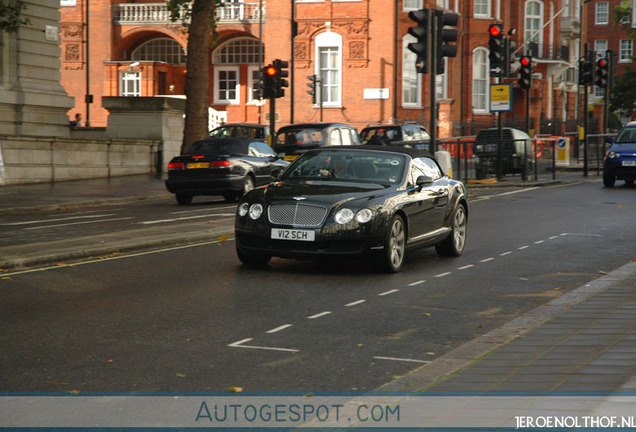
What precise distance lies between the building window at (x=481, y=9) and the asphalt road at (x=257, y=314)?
146 ft

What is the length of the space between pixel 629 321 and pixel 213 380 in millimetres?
3344

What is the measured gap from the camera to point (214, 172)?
2206cm

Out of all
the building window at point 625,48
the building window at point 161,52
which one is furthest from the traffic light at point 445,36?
the building window at point 625,48

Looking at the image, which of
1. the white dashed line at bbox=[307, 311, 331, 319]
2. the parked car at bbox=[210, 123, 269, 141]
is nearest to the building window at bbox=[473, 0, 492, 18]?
the parked car at bbox=[210, 123, 269, 141]

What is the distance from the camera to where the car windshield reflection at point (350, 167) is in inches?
454

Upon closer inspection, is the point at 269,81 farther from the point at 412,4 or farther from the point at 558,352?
the point at 558,352

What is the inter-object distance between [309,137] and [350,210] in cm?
1635

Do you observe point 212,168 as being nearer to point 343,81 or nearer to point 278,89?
point 278,89

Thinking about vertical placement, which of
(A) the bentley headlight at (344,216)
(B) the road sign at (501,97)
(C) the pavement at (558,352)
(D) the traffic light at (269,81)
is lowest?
(C) the pavement at (558,352)

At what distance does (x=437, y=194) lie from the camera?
40.2 feet

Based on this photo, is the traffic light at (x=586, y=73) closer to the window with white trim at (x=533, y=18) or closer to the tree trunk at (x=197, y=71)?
the tree trunk at (x=197, y=71)

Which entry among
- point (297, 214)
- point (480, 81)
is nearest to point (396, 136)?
point (297, 214)

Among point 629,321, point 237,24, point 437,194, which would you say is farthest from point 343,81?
point 629,321

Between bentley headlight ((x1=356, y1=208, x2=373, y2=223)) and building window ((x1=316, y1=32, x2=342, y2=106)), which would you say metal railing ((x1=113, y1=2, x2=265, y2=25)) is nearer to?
building window ((x1=316, y1=32, x2=342, y2=106))
